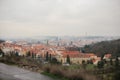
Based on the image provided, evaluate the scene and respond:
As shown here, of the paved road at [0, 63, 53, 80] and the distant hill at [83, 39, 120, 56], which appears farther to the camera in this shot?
the distant hill at [83, 39, 120, 56]

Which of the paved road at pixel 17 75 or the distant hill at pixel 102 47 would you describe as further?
the distant hill at pixel 102 47

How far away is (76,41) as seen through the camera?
93.3m

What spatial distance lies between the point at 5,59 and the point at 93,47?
74024mm

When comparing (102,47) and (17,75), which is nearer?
(17,75)

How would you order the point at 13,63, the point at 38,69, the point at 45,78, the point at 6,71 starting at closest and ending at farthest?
the point at 45,78
the point at 6,71
the point at 38,69
the point at 13,63

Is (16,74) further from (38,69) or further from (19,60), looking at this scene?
(19,60)

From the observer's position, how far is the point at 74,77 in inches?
282

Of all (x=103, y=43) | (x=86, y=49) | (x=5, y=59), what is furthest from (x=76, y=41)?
(x=5, y=59)

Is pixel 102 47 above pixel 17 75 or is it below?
below

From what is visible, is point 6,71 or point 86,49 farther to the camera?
point 86,49

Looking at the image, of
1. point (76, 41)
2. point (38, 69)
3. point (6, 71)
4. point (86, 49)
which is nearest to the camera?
point (6, 71)

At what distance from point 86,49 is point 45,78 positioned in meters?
80.1

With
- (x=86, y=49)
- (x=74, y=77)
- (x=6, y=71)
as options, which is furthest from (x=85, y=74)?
(x=86, y=49)

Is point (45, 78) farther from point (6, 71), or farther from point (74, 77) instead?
point (6, 71)
